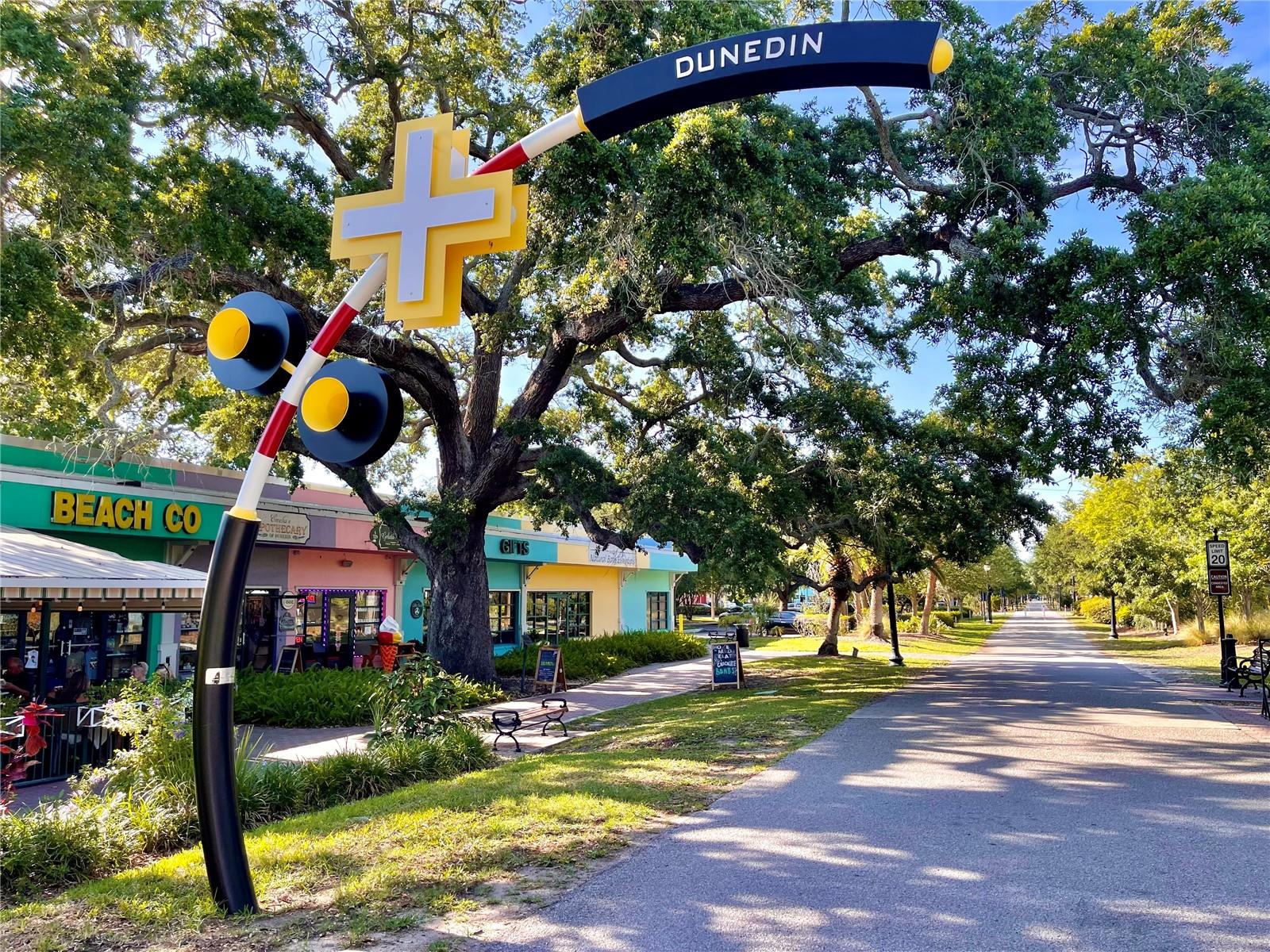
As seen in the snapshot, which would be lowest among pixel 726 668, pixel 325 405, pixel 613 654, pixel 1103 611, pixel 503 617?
pixel 1103 611

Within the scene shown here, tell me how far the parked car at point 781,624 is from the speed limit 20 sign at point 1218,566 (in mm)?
30253

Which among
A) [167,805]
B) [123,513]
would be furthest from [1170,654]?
[167,805]

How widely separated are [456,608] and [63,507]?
7.13m

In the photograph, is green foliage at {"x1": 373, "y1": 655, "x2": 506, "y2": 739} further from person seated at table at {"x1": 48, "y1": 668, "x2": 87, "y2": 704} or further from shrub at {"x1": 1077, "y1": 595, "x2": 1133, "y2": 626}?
shrub at {"x1": 1077, "y1": 595, "x2": 1133, "y2": 626}

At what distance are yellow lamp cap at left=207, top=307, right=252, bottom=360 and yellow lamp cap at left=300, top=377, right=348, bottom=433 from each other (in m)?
0.67

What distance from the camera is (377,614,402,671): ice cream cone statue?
21250 millimetres

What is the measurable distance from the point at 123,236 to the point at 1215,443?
1365cm

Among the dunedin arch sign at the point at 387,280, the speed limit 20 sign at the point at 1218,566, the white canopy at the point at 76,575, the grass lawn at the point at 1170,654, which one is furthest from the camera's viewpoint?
the grass lawn at the point at 1170,654

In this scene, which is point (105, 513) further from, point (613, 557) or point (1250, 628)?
point (1250, 628)

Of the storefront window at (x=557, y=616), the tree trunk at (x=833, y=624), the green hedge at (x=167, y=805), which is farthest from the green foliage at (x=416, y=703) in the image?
the tree trunk at (x=833, y=624)

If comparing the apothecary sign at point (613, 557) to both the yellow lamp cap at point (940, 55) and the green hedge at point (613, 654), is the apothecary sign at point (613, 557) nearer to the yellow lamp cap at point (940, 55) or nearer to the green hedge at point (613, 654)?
the green hedge at point (613, 654)

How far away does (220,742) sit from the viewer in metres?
5.35

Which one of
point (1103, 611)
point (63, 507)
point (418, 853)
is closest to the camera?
point (418, 853)

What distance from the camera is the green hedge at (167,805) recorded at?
21.0 feet
